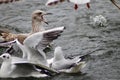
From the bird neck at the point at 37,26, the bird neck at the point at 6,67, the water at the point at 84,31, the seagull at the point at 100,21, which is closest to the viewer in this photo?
the water at the point at 84,31

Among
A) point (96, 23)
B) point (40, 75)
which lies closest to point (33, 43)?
point (40, 75)

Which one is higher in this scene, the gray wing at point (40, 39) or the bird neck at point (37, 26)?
the gray wing at point (40, 39)

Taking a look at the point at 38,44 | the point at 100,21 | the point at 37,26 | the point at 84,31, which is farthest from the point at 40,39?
the point at 100,21

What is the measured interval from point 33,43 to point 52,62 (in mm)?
674

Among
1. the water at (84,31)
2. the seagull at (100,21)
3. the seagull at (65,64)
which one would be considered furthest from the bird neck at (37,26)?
the seagull at (65,64)

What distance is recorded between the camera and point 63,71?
23.0ft

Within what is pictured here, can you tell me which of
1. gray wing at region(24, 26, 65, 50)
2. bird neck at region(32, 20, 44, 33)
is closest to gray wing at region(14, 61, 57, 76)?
gray wing at region(24, 26, 65, 50)

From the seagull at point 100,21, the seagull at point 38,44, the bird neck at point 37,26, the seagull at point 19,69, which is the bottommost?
the seagull at point 100,21

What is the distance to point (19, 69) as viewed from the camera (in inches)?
281

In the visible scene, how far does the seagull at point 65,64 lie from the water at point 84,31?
11cm

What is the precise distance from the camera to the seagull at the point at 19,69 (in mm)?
7007

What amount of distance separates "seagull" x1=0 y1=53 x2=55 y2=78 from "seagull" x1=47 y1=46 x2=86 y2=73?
0.74ft

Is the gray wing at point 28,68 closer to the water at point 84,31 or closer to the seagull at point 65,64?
the seagull at point 65,64

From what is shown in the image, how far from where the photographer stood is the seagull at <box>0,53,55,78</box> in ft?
23.0
